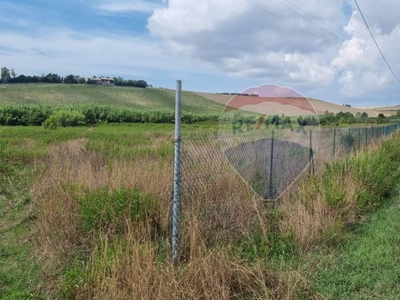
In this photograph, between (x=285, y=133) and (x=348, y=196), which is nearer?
(x=348, y=196)

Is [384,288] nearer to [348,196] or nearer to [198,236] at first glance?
[198,236]

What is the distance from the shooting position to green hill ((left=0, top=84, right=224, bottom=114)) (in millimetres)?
75312

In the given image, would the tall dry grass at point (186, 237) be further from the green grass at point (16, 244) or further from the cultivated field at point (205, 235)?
the green grass at point (16, 244)

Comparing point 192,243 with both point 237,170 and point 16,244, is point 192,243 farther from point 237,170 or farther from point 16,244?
point 16,244

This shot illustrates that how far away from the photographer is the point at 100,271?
3.54m

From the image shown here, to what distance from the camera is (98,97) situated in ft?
274

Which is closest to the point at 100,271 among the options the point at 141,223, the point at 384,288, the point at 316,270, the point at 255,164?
the point at 141,223

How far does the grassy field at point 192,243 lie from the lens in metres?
3.54

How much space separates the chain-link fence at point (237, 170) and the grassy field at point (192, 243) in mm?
36

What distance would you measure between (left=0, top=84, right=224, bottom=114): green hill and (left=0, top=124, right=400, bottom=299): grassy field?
66.1 m

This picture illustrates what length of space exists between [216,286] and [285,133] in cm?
583

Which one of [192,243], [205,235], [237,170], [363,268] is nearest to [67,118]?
[237,170]

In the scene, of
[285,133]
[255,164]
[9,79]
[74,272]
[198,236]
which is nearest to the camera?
[74,272]

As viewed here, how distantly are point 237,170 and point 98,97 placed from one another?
81433mm
